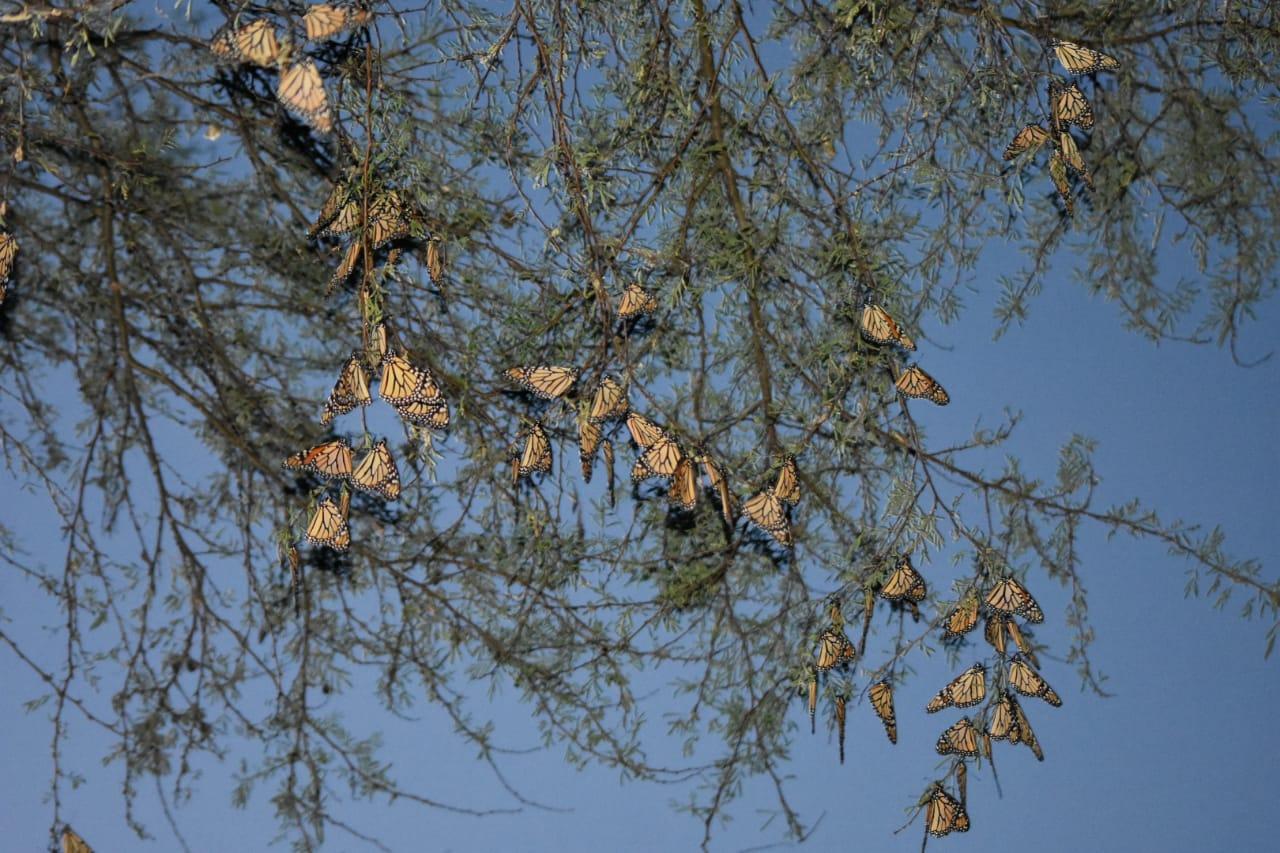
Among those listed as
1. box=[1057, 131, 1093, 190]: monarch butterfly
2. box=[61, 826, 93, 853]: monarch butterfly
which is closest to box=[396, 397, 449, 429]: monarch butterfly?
box=[1057, 131, 1093, 190]: monarch butterfly

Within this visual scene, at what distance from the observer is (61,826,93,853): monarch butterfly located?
211 centimetres

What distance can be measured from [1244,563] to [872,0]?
40.9 inches

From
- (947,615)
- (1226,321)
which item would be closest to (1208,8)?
(1226,321)

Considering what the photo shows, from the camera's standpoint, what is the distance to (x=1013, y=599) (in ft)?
Answer: 5.54

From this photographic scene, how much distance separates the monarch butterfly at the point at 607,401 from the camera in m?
1.58

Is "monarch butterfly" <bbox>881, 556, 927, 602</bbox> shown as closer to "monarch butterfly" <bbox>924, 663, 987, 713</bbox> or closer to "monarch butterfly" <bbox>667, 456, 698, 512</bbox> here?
"monarch butterfly" <bbox>924, 663, 987, 713</bbox>

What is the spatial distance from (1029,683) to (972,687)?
72 millimetres

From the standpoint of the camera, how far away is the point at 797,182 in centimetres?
222

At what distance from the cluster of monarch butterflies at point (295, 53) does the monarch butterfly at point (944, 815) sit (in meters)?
1.17

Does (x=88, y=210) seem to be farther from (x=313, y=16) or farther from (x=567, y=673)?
(x=313, y=16)

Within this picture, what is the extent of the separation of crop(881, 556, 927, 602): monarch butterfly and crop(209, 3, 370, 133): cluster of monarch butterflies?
2.97 feet

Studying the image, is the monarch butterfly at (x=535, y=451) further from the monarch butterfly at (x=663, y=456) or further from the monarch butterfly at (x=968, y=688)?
the monarch butterfly at (x=968, y=688)

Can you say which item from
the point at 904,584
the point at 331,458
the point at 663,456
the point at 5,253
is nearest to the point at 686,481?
the point at 663,456

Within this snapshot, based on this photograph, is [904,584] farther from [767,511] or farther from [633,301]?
[633,301]
